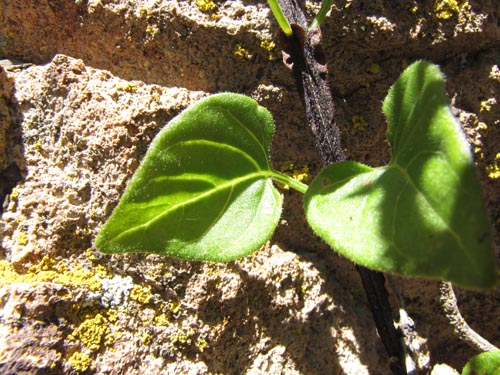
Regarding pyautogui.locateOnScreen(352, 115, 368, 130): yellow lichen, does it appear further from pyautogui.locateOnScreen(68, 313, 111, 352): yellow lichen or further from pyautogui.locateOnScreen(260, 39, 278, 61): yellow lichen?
pyautogui.locateOnScreen(68, 313, 111, 352): yellow lichen

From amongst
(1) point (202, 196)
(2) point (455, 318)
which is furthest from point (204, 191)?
(2) point (455, 318)

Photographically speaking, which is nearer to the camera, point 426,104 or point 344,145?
point 426,104

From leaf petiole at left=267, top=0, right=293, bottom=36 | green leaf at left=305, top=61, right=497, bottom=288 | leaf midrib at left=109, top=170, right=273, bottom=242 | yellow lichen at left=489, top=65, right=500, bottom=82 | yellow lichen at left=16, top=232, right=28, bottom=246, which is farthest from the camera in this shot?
yellow lichen at left=489, top=65, right=500, bottom=82

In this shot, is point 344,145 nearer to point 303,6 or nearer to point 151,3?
point 303,6

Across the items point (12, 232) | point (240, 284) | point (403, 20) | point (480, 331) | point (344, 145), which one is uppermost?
point (403, 20)

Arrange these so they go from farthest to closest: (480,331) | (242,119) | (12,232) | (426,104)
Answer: (480,331) < (12,232) < (242,119) < (426,104)

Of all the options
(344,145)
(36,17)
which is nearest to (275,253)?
(344,145)

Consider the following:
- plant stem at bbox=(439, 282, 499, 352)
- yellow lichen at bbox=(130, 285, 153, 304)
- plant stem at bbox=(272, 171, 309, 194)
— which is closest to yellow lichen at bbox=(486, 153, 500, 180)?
plant stem at bbox=(439, 282, 499, 352)
